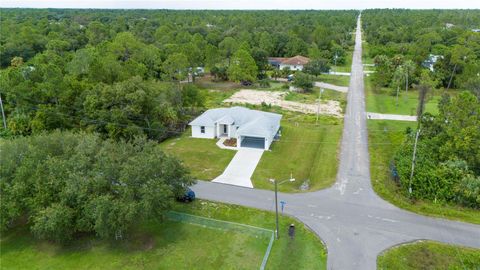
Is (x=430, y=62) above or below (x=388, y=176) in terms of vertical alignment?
above

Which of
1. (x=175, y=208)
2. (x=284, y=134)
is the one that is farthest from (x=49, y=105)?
(x=284, y=134)

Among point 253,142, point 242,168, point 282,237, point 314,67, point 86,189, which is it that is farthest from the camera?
point 314,67

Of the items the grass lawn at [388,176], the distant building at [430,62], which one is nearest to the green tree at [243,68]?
the grass lawn at [388,176]

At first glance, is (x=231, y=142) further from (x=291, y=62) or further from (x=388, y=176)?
(x=291, y=62)

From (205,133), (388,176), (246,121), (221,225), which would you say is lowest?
(221,225)

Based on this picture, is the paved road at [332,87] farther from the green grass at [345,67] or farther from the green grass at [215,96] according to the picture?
the green grass at [215,96]

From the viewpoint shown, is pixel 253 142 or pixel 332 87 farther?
pixel 332 87

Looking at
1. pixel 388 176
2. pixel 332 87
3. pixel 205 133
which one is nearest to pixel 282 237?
pixel 388 176

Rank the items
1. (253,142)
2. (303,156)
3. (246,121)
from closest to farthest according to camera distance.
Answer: (303,156), (253,142), (246,121)
